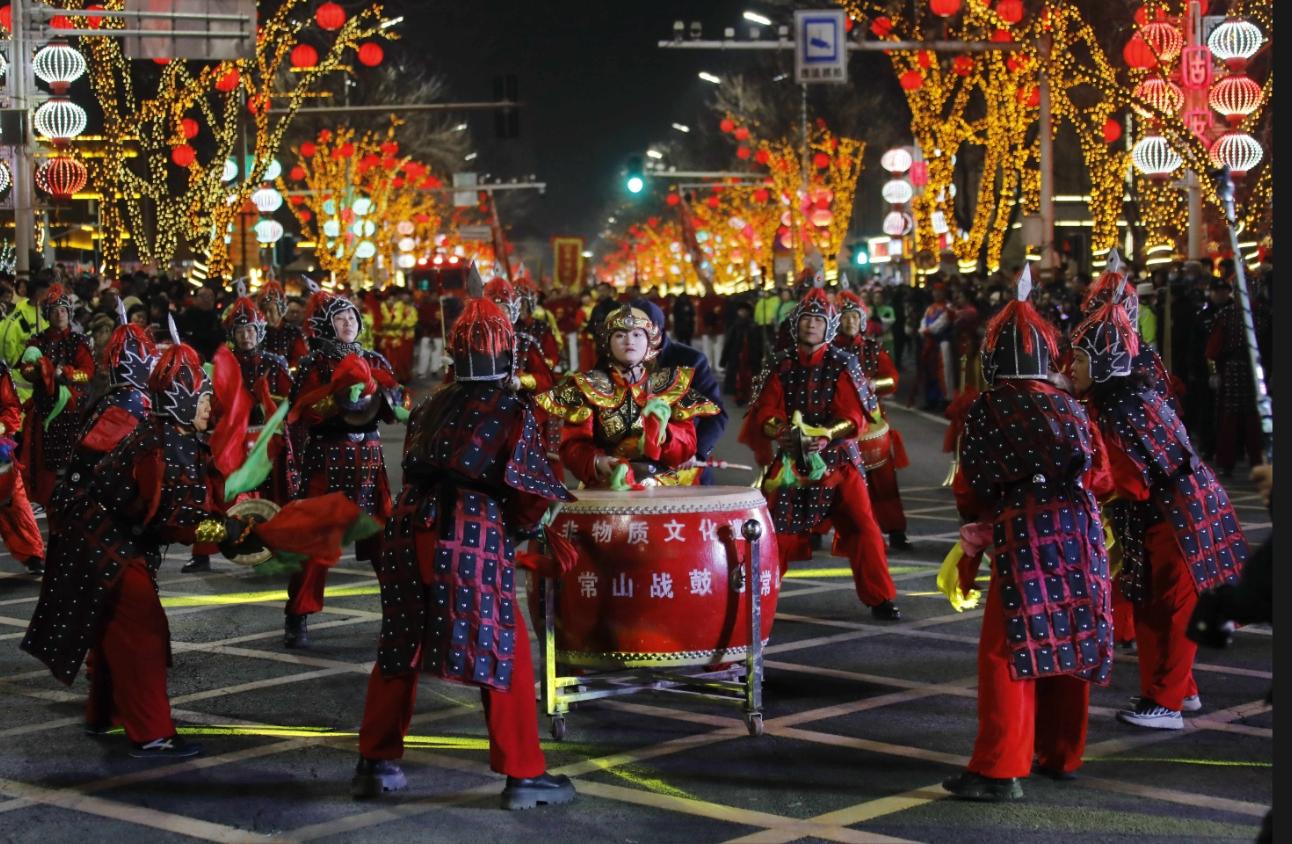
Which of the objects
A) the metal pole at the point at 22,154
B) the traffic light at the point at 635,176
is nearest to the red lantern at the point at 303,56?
the metal pole at the point at 22,154

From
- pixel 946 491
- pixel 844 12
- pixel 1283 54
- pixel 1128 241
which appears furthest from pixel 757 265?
pixel 1283 54

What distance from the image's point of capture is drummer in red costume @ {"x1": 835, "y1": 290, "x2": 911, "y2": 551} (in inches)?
523

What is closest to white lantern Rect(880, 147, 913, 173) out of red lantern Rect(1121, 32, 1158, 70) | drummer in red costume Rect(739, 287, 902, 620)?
red lantern Rect(1121, 32, 1158, 70)

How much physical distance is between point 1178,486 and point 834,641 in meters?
2.70

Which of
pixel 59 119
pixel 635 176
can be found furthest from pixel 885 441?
pixel 635 176

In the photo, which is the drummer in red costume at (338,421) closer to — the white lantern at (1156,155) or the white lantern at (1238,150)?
the white lantern at (1238,150)

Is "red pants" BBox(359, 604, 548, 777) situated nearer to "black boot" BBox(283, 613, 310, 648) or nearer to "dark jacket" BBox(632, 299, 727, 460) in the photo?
"dark jacket" BBox(632, 299, 727, 460)

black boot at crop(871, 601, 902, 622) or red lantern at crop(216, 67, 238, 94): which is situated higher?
red lantern at crop(216, 67, 238, 94)

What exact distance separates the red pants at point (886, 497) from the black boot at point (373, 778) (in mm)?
6519

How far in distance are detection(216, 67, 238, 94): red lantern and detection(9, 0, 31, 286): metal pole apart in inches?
202

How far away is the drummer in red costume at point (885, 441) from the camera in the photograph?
523 inches

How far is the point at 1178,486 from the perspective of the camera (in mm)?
8211

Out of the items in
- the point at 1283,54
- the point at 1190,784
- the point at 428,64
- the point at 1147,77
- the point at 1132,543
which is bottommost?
the point at 1190,784

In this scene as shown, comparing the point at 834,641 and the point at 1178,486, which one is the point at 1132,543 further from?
the point at 834,641
